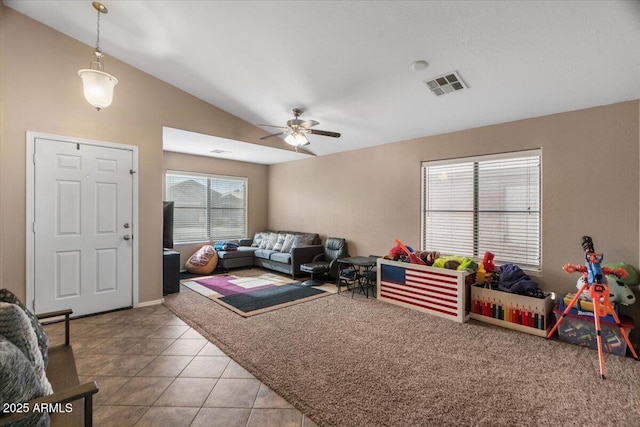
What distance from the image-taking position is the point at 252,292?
16.0 feet

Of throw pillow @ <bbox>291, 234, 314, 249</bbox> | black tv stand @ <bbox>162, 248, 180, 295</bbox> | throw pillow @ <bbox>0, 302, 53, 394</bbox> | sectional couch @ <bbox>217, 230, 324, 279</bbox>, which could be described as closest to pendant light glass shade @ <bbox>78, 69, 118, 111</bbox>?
throw pillow @ <bbox>0, 302, 53, 394</bbox>

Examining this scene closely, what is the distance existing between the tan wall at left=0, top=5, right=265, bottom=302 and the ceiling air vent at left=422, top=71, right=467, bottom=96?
341cm

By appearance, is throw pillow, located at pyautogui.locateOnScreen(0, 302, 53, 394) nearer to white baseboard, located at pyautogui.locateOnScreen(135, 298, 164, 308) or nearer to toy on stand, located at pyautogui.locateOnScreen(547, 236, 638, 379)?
white baseboard, located at pyautogui.locateOnScreen(135, 298, 164, 308)

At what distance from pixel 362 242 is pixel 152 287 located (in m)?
3.51

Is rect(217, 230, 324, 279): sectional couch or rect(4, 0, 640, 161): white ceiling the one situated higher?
rect(4, 0, 640, 161): white ceiling

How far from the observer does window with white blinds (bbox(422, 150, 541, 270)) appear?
12.8 feet

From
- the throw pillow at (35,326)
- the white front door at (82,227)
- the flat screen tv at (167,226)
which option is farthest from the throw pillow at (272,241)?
the throw pillow at (35,326)

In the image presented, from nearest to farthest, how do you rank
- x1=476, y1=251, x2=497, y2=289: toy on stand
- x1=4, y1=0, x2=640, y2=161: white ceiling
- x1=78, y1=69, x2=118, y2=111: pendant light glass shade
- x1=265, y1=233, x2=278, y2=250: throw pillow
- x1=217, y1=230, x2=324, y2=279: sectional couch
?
x1=4, y1=0, x2=640, y2=161: white ceiling, x1=78, y1=69, x2=118, y2=111: pendant light glass shade, x1=476, y1=251, x2=497, y2=289: toy on stand, x1=217, y1=230, x2=324, y2=279: sectional couch, x1=265, y1=233, x2=278, y2=250: throw pillow

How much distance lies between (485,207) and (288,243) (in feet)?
12.4

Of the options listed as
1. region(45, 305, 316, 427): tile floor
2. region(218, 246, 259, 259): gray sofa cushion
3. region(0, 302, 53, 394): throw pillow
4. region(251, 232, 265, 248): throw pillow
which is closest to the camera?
region(0, 302, 53, 394): throw pillow


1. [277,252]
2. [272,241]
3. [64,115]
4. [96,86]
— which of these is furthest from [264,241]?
[96,86]

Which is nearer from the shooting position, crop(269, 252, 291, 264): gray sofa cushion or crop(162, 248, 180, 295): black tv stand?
crop(162, 248, 180, 295): black tv stand

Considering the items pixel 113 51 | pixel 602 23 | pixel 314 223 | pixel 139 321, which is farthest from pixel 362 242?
pixel 113 51

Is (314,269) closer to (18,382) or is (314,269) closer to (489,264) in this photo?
(489,264)
